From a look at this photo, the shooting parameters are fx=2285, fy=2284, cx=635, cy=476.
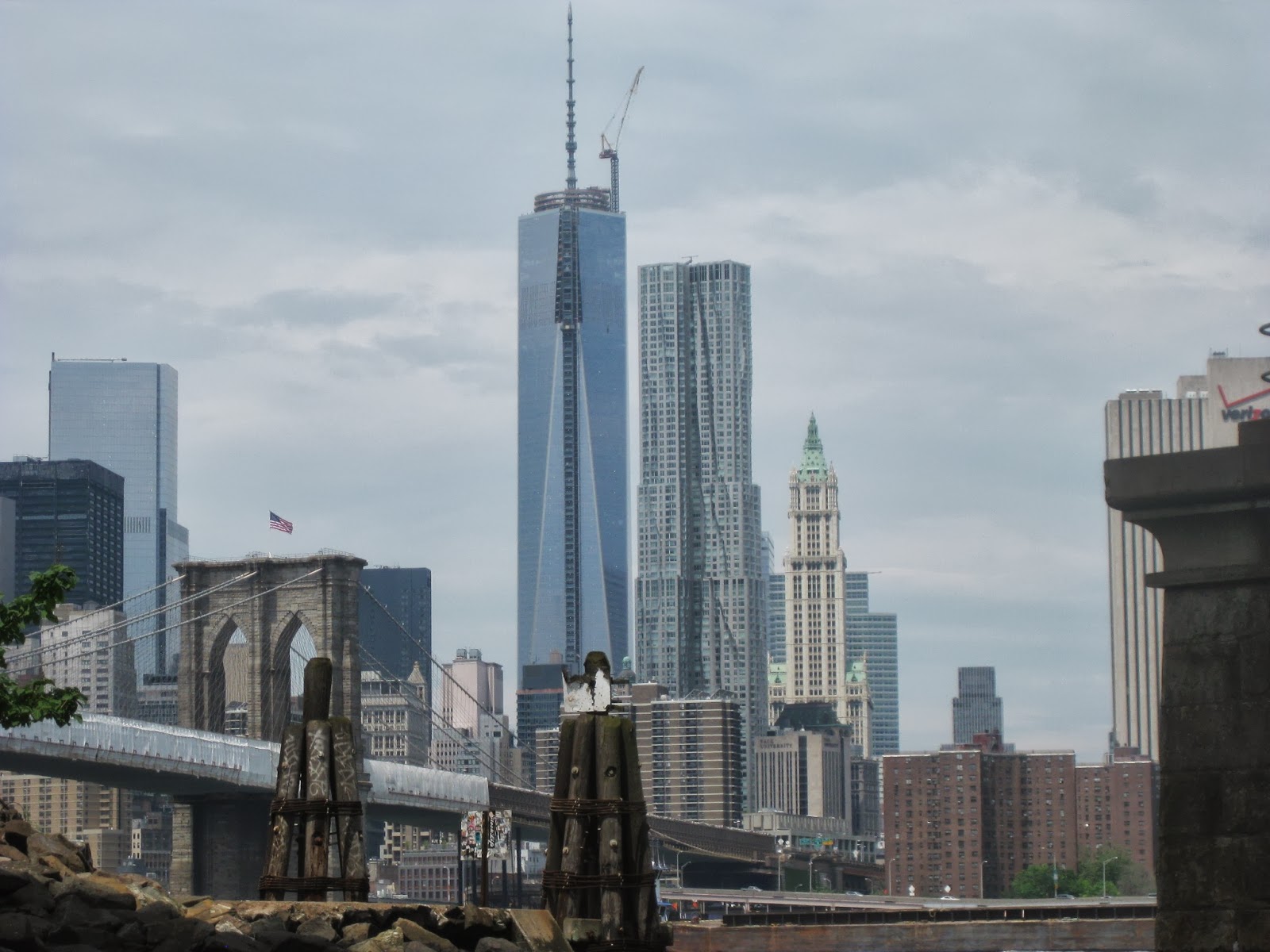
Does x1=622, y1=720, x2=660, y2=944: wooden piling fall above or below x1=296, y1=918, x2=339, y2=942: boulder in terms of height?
above

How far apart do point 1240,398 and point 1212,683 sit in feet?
8.92

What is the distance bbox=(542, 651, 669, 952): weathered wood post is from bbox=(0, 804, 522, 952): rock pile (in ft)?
2.63

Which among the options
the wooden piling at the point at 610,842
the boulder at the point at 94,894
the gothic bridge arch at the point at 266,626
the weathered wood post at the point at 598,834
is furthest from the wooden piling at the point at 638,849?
the gothic bridge arch at the point at 266,626

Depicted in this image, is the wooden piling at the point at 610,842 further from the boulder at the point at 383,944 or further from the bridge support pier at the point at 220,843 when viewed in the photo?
the bridge support pier at the point at 220,843

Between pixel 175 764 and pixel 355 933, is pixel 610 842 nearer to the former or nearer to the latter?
pixel 355 933

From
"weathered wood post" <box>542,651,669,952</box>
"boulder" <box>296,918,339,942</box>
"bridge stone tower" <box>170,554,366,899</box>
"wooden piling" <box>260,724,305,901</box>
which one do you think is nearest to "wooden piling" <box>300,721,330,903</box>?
"wooden piling" <box>260,724,305,901</box>

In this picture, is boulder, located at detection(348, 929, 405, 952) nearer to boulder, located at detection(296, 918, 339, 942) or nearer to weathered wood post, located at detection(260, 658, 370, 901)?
boulder, located at detection(296, 918, 339, 942)

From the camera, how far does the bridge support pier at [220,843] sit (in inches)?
4924

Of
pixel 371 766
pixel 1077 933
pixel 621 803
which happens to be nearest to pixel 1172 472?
pixel 621 803

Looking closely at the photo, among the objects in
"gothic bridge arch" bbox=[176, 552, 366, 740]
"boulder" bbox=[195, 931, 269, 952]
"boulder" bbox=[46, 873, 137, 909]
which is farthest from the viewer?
"gothic bridge arch" bbox=[176, 552, 366, 740]

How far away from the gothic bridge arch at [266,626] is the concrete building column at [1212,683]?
Answer: 392 feet

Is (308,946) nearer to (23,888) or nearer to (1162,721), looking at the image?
(23,888)

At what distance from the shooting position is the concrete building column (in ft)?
50.8

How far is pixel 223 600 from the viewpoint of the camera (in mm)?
143625
